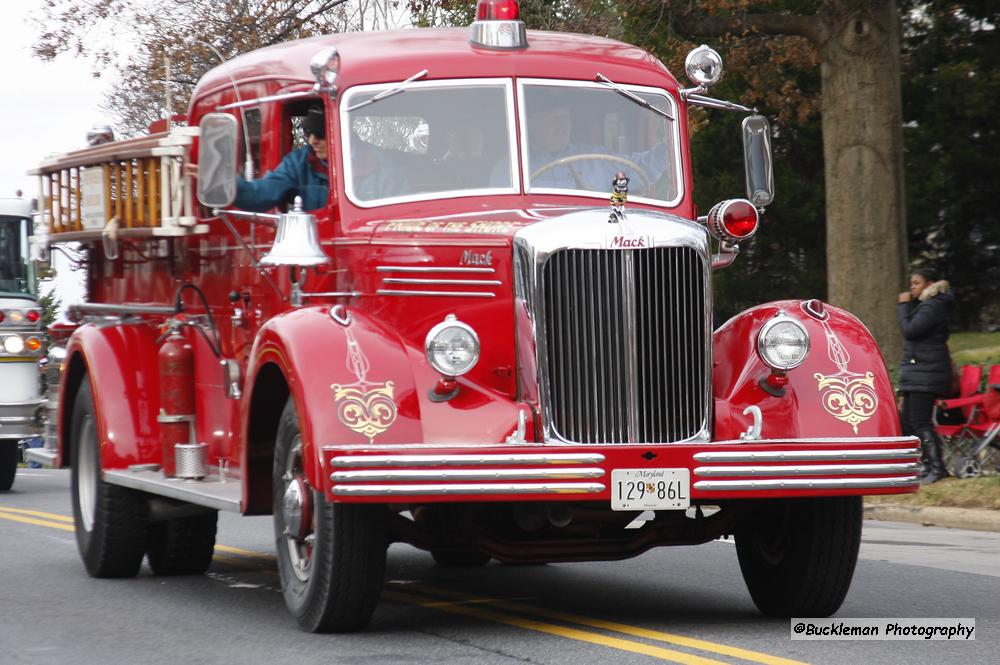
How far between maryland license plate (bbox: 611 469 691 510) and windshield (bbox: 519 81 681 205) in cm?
184

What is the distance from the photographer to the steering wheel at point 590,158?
8570 mm

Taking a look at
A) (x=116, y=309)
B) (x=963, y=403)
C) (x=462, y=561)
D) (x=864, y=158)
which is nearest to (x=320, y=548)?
(x=462, y=561)

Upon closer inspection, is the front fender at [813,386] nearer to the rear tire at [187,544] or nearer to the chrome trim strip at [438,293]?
the chrome trim strip at [438,293]

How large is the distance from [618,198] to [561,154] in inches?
33.8

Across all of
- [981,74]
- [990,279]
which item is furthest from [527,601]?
[990,279]

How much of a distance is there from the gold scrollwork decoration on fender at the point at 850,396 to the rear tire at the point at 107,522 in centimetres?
440

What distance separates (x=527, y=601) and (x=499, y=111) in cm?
248

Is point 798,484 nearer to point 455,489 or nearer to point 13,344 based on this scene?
point 455,489

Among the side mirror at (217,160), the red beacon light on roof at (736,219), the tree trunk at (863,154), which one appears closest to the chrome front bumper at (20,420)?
the tree trunk at (863,154)

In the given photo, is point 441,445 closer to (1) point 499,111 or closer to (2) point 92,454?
(1) point 499,111

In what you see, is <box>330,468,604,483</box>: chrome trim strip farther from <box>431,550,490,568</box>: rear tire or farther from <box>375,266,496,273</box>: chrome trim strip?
<box>431,550,490,568</box>: rear tire

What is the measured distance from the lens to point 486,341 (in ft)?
25.5

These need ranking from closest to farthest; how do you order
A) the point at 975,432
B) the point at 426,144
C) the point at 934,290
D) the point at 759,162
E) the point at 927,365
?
A: the point at 426,144 < the point at 759,162 < the point at 934,290 < the point at 927,365 < the point at 975,432

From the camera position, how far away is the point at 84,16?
88.1ft
